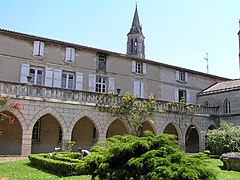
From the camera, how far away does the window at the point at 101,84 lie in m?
22.5

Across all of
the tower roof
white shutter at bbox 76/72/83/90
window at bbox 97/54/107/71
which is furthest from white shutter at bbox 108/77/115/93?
the tower roof

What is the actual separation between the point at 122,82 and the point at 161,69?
13.9 ft

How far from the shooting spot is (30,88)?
16.8 meters

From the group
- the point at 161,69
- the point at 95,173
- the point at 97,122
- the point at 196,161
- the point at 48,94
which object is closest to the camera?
the point at 196,161

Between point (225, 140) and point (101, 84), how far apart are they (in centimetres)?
958

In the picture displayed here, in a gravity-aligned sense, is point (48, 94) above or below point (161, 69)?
below

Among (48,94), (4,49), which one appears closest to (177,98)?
(48,94)

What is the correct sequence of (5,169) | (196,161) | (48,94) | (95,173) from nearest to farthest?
1. (196,161)
2. (95,173)
3. (5,169)
4. (48,94)

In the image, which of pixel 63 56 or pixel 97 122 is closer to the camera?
pixel 97 122

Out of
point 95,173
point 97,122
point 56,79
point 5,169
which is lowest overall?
point 5,169

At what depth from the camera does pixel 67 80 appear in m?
21.3

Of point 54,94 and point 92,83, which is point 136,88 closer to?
point 92,83

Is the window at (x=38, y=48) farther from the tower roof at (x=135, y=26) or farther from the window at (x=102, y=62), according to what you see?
the tower roof at (x=135, y=26)

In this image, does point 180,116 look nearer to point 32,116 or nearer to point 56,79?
point 56,79
